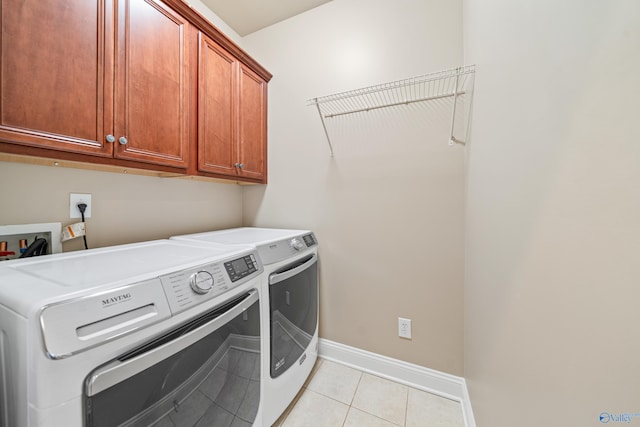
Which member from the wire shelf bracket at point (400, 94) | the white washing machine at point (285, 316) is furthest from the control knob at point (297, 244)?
the wire shelf bracket at point (400, 94)

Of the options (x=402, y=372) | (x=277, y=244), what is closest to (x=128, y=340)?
(x=277, y=244)

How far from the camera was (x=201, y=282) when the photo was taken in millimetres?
755

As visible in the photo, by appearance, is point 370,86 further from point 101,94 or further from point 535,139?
point 101,94

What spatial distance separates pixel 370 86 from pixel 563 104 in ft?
4.22

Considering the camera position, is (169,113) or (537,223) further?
(169,113)

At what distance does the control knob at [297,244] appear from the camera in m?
1.38

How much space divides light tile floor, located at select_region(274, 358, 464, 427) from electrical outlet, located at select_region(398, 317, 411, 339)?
32 centimetres

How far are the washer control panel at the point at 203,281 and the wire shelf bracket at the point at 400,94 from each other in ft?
3.80

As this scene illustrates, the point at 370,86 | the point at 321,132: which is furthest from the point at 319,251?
the point at 370,86

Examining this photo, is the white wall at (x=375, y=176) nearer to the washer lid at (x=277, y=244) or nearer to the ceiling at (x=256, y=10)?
the ceiling at (x=256, y=10)

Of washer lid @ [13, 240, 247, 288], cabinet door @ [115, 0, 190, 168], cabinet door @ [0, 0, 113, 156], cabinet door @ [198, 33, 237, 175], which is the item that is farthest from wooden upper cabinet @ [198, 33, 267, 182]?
washer lid @ [13, 240, 247, 288]

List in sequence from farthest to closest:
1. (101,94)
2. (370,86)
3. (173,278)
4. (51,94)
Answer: (370,86) → (101,94) → (51,94) → (173,278)

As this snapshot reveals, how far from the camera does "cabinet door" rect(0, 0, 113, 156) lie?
0.75 metres

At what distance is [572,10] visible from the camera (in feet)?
1.48
